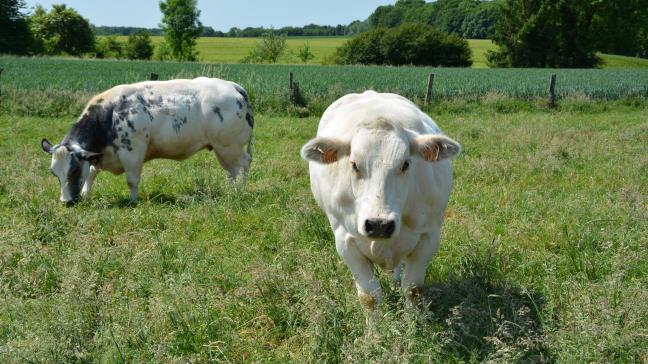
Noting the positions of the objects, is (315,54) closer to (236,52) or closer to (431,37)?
(236,52)

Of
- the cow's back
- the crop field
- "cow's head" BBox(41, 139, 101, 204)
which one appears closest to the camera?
"cow's head" BBox(41, 139, 101, 204)

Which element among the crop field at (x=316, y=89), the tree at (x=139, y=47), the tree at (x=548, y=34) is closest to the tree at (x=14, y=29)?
the tree at (x=139, y=47)

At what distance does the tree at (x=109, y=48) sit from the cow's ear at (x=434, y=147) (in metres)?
79.7

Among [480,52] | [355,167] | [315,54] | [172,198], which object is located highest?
[355,167]

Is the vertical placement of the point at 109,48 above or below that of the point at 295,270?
below

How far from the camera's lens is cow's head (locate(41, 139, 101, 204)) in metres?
7.32

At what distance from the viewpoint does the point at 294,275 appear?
4566 mm

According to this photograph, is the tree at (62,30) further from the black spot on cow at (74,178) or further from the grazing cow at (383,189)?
the grazing cow at (383,189)

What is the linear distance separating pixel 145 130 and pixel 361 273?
4.83 metres

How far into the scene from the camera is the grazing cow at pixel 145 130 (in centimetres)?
751

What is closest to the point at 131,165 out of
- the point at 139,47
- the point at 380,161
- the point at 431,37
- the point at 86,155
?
the point at 86,155

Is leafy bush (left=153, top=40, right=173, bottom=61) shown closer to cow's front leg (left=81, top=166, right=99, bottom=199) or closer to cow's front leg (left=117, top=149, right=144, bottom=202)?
cow's front leg (left=81, top=166, right=99, bottom=199)

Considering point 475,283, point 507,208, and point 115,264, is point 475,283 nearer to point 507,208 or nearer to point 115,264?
point 507,208

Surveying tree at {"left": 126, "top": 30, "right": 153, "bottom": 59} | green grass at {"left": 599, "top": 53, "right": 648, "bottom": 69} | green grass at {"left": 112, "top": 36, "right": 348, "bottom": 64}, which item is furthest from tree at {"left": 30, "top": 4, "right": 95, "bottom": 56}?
green grass at {"left": 599, "top": 53, "right": 648, "bottom": 69}
